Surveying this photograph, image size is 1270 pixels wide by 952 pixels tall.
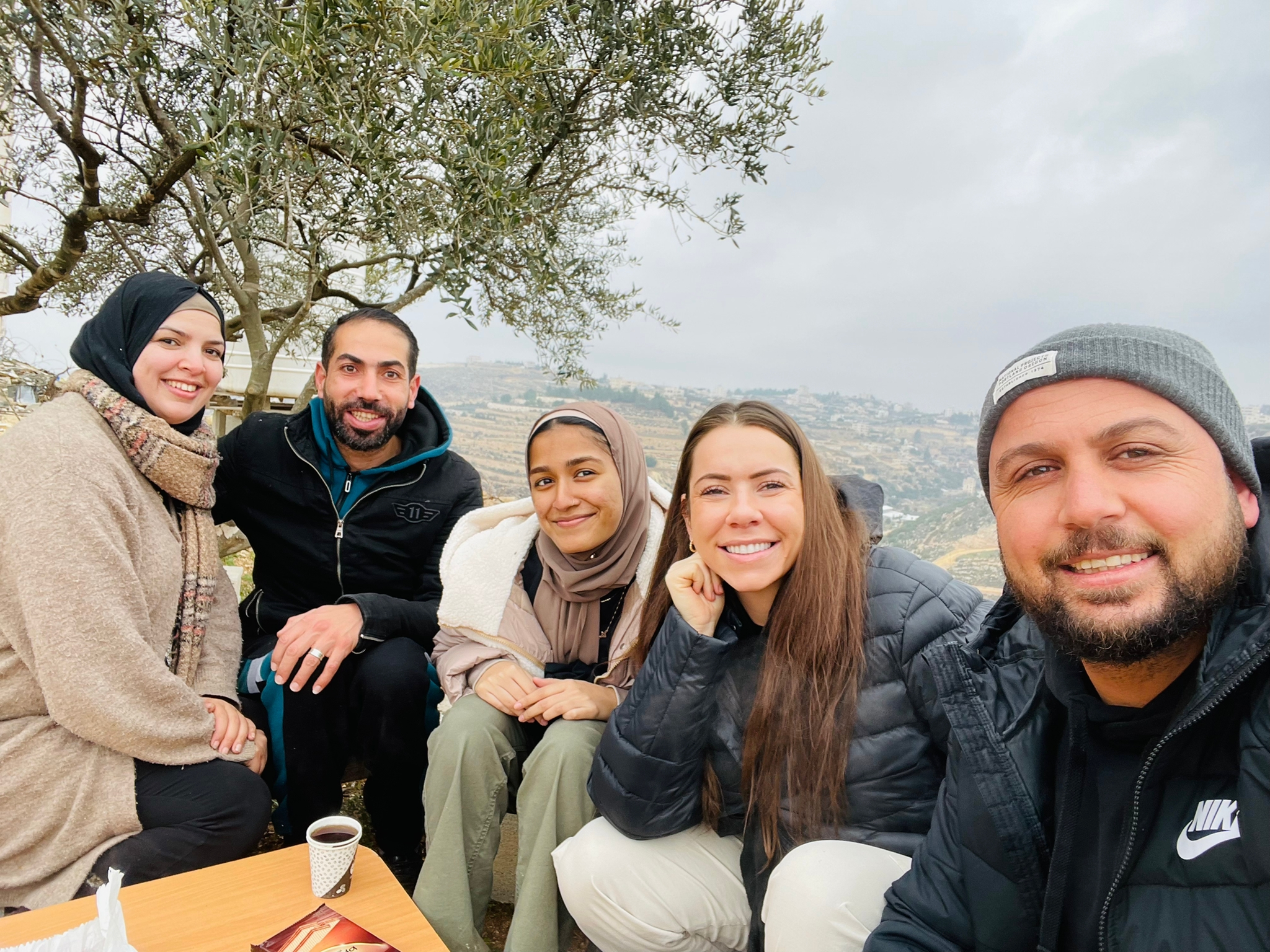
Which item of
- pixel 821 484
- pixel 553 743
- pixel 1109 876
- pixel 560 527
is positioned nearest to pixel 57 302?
pixel 560 527

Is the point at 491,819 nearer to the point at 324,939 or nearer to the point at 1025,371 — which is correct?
the point at 324,939

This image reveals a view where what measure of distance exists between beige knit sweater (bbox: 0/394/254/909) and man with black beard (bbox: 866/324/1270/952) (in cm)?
225

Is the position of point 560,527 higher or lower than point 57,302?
lower

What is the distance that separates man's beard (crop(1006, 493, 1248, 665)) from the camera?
1382 mm

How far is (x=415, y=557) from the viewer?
3.58 m

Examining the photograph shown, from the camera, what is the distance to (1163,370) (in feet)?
4.66

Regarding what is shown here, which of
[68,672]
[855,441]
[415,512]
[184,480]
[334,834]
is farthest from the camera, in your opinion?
[855,441]

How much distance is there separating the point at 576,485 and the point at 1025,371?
1.67 metres

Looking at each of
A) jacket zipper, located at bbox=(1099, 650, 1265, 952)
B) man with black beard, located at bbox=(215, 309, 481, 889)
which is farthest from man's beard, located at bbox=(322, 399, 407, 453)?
jacket zipper, located at bbox=(1099, 650, 1265, 952)

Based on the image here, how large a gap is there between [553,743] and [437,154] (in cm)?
224

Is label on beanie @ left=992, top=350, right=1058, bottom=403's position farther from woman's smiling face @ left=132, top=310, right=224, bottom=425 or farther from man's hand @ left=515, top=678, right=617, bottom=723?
woman's smiling face @ left=132, top=310, right=224, bottom=425

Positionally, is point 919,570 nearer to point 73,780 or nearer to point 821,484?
point 821,484

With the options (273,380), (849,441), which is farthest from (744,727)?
(273,380)

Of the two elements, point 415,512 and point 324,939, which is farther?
point 415,512
